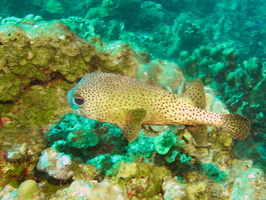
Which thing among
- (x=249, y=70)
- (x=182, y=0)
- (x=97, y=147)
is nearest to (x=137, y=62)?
(x=97, y=147)

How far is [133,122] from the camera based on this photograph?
284 centimetres

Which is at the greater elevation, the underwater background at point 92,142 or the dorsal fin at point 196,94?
the dorsal fin at point 196,94

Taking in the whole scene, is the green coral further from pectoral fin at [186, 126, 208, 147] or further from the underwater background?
pectoral fin at [186, 126, 208, 147]

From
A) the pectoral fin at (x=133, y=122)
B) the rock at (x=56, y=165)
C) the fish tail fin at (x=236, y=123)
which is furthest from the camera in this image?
the rock at (x=56, y=165)

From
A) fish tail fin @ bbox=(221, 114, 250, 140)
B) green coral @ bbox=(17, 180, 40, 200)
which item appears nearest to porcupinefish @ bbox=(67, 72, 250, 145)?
fish tail fin @ bbox=(221, 114, 250, 140)

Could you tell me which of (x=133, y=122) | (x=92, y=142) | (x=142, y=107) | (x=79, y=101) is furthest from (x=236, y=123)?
(x=92, y=142)

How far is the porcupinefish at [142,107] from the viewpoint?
9.29ft

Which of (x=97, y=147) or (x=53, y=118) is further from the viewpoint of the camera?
(x=53, y=118)

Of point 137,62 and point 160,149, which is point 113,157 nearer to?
point 160,149

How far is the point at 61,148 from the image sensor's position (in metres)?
3.73

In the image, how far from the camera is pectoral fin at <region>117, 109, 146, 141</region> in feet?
8.99

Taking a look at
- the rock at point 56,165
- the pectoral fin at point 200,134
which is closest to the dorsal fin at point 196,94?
the pectoral fin at point 200,134

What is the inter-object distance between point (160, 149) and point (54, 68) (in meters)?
2.95

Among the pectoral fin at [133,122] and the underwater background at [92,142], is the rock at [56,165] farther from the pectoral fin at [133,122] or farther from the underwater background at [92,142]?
the pectoral fin at [133,122]
